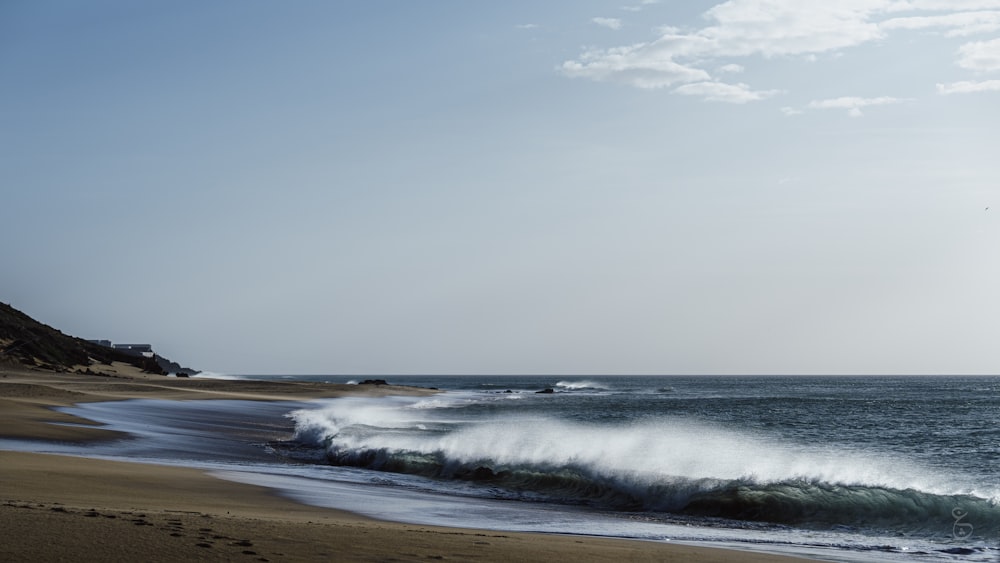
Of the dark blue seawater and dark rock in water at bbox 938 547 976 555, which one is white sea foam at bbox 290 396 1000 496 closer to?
the dark blue seawater

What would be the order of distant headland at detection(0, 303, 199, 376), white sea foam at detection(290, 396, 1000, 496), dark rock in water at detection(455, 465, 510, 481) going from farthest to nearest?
distant headland at detection(0, 303, 199, 376) < dark rock in water at detection(455, 465, 510, 481) < white sea foam at detection(290, 396, 1000, 496)

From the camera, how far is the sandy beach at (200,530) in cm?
832

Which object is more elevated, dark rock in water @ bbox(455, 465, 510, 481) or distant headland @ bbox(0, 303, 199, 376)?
distant headland @ bbox(0, 303, 199, 376)

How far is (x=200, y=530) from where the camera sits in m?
9.47

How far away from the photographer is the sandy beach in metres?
8.32

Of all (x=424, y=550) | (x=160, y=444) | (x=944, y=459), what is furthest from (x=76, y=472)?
(x=944, y=459)

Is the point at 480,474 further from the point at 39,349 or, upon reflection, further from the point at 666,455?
the point at 39,349

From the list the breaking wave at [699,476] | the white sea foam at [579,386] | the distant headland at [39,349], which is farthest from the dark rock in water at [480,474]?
the white sea foam at [579,386]

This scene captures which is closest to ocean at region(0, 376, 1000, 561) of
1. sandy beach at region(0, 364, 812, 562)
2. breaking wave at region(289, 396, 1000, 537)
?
breaking wave at region(289, 396, 1000, 537)

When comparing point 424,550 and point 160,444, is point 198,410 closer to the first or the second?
point 160,444

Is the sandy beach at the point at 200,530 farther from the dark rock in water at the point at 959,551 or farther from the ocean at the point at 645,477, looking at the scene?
the dark rock in water at the point at 959,551

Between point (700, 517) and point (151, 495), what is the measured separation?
31.7ft

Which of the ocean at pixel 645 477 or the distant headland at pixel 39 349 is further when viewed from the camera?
the distant headland at pixel 39 349

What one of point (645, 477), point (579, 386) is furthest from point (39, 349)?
point (579, 386)
